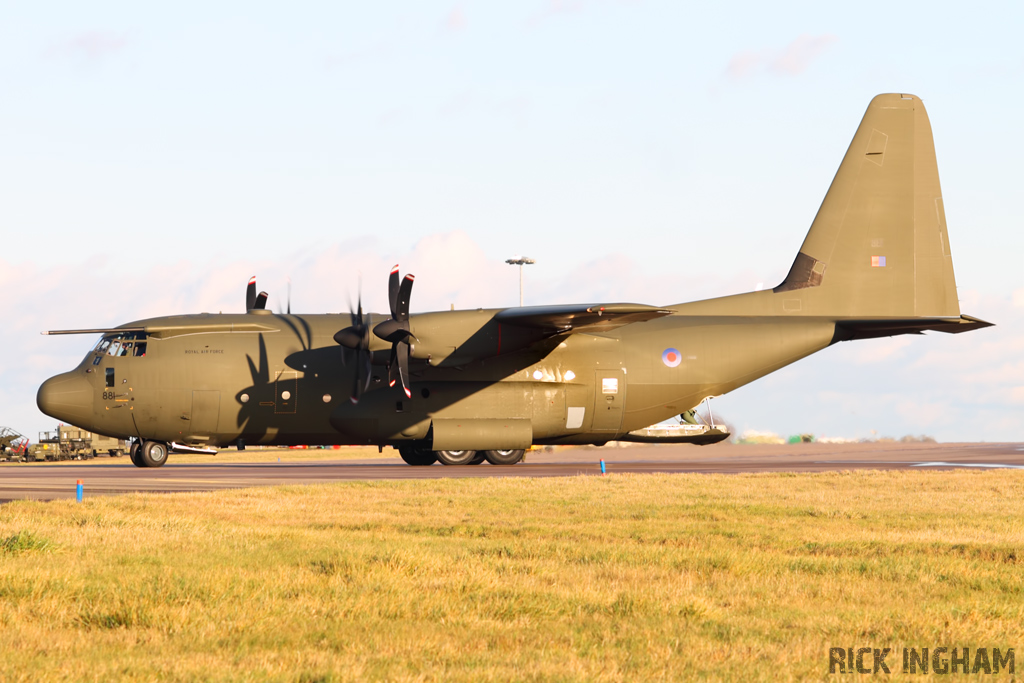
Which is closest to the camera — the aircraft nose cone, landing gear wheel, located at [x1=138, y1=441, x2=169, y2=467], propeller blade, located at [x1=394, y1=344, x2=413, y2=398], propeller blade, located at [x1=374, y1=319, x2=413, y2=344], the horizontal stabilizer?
propeller blade, located at [x1=394, y1=344, x2=413, y2=398]

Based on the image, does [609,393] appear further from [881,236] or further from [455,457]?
[881,236]

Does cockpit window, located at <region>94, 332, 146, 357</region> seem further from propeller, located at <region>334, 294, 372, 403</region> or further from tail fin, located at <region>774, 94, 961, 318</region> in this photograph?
tail fin, located at <region>774, 94, 961, 318</region>

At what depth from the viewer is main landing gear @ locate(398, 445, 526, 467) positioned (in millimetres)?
34219

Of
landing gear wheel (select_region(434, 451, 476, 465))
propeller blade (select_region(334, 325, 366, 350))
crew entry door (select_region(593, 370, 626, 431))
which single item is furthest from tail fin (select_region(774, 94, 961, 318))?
propeller blade (select_region(334, 325, 366, 350))

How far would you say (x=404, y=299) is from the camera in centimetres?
2903

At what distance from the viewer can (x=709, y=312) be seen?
34.9m

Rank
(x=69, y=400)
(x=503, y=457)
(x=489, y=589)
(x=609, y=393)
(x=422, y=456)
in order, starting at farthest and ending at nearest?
(x=422, y=456) → (x=503, y=457) → (x=609, y=393) → (x=69, y=400) → (x=489, y=589)

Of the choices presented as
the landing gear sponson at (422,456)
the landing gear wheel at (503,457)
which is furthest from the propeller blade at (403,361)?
the landing gear wheel at (503,457)

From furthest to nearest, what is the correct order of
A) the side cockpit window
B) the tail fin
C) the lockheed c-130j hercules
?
the tail fin < the side cockpit window < the lockheed c-130j hercules

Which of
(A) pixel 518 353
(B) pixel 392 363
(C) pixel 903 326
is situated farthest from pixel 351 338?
(C) pixel 903 326

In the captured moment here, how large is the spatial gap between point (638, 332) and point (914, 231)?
1191 centimetres

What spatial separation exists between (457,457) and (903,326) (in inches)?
685

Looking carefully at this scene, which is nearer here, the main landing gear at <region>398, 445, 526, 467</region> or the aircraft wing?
the aircraft wing

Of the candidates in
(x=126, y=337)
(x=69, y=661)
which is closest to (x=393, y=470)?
(x=126, y=337)
